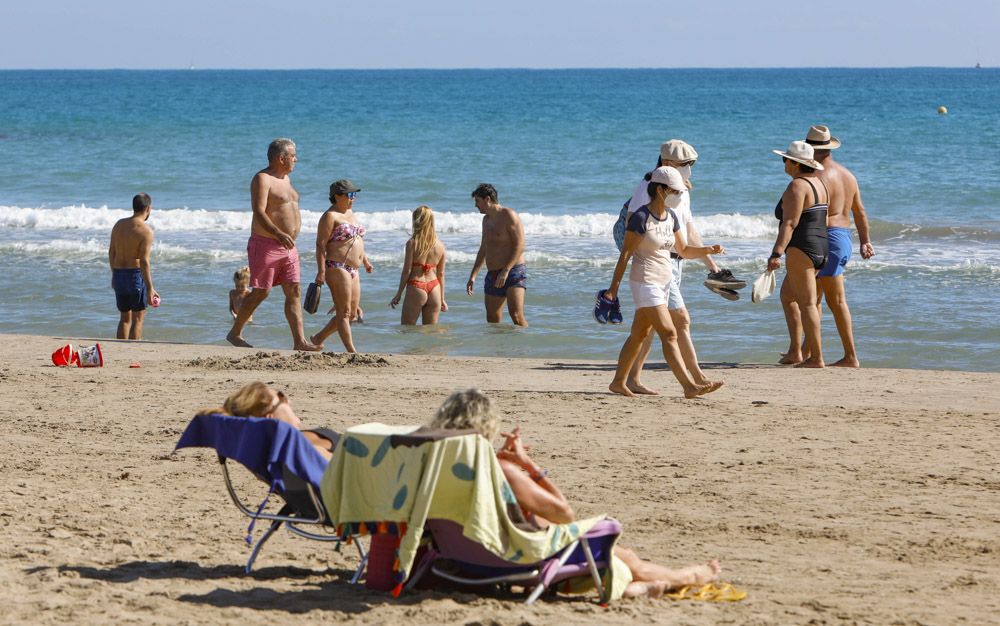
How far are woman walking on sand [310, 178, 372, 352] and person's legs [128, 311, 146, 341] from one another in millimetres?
2026

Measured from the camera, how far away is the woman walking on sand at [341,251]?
30.5 ft

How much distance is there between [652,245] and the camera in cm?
728

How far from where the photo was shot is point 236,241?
18.4 m

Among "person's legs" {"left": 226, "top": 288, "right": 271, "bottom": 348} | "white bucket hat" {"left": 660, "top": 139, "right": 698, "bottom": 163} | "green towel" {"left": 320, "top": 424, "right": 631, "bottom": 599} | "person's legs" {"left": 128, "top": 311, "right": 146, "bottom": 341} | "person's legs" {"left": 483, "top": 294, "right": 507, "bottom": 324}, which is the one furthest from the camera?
"person's legs" {"left": 483, "top": 294, "right": 507, "bottom": 324}

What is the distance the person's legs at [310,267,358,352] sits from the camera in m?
9.50

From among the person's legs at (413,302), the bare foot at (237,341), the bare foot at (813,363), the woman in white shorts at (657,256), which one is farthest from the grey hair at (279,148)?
the bare foot at (813,363)

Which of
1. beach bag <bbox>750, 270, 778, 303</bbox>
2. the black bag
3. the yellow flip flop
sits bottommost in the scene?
the yellow flip flop

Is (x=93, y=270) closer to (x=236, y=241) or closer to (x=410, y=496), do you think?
(x=236, y=241)

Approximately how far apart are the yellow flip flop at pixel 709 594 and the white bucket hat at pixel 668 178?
3045 mm

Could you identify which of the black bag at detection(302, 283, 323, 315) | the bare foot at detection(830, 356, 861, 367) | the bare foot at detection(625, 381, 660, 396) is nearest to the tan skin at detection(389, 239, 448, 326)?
the black bag at detection(302, 283, 323, 315)

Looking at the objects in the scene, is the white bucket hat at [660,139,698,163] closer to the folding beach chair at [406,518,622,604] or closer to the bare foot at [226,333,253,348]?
the folding beach chair at [406,518,622,604]

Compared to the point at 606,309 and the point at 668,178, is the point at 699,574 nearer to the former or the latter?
the point at 668,178

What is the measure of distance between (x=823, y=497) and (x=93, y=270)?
38.4 feet

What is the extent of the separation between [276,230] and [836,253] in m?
4.11
